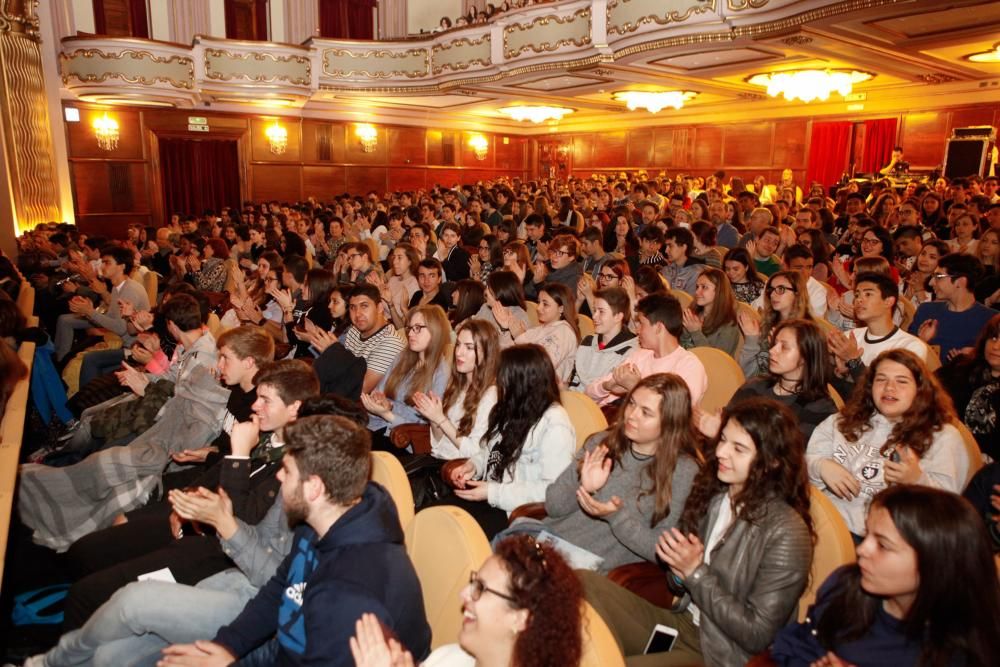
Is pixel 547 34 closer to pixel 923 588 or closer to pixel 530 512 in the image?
pixel 530 512

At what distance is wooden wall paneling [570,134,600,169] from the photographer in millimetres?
18531

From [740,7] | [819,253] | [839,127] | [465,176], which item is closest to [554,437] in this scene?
[819,253]

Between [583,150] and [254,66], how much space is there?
30.3 feet

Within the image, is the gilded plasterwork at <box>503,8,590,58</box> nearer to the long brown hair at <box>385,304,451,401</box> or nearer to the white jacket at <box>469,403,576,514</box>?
the long brown hair at <box>385,304,451,401</box>

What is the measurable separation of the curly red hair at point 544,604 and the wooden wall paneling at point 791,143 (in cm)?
1488

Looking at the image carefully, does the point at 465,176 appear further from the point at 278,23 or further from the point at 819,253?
the point at 819,253

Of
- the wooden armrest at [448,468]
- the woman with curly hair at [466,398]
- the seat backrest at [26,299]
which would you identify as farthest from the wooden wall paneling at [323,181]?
the wooden armrest at [448,468]

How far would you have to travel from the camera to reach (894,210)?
24.4 ft

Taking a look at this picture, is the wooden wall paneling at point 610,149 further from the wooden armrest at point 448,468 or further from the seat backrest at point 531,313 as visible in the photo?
the wooden armrest at point 448,468

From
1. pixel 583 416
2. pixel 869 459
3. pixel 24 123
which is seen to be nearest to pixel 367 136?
pixel 24 123

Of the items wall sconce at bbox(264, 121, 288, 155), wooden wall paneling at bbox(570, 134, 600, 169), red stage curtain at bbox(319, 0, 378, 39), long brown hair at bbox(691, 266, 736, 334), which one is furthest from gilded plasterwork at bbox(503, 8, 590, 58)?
wooden wall paneling at bbox(570, 134, 600, 169)

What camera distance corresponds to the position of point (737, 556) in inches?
73.7

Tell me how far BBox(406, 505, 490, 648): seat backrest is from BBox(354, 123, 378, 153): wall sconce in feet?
52.4

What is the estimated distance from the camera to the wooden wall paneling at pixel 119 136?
42.6 feet
